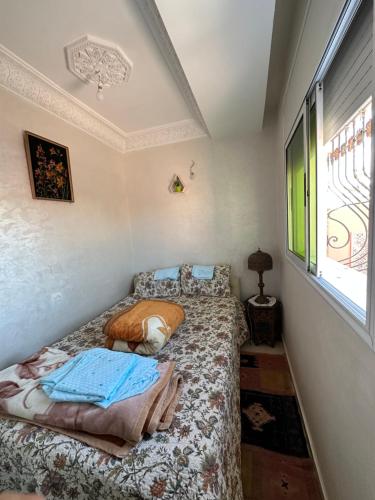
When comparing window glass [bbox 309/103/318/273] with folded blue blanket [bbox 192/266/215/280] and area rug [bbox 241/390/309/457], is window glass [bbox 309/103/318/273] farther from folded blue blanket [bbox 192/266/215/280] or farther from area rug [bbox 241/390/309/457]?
folded blue blanket [bbox 192/266/215/280]

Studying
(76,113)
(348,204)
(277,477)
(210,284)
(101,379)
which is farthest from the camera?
(210,284)

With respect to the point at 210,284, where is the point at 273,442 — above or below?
below

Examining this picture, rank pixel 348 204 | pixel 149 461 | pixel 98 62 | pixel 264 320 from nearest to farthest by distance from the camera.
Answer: pixel 149 461 < pixel 348 204 < pixel 98 62 < pixel 264 320

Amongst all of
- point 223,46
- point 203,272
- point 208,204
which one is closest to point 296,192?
point 223,46

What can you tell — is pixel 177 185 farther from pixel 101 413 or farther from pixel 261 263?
pixel 101 413

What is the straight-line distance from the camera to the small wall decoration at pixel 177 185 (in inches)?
109

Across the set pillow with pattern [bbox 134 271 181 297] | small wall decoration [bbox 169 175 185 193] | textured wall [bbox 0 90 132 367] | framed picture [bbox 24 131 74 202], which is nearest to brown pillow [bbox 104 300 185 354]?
textured wall [bbox 0 90 132 367]

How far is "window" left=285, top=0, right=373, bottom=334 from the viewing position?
2.32 feet

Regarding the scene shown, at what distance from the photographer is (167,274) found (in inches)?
108

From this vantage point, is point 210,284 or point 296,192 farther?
point 210,284

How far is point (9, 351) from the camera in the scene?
5.02ft

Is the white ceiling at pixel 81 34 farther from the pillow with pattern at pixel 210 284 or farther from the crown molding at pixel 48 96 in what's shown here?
the pillow with pattern at pixel 210 284

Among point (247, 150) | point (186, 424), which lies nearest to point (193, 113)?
point (247, 150)

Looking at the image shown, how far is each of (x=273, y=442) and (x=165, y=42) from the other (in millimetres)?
2729
